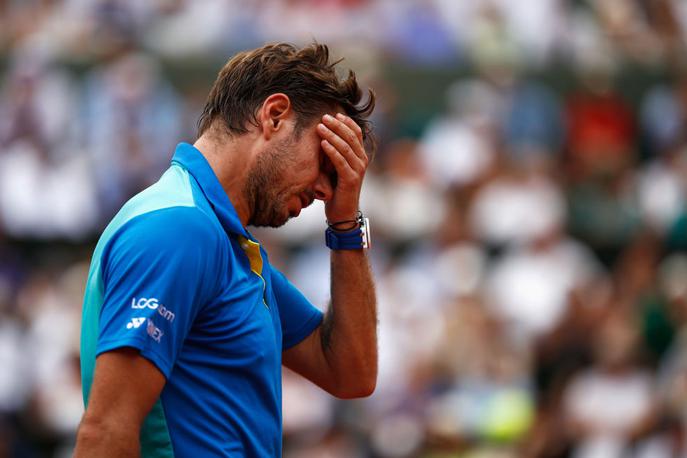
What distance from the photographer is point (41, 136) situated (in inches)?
451

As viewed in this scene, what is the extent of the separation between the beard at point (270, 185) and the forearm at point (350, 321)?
42cm

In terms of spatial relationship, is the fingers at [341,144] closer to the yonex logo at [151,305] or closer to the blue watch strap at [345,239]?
the blue watch strap at [345,239]

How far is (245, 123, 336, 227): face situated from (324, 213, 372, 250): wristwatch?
0.32 m

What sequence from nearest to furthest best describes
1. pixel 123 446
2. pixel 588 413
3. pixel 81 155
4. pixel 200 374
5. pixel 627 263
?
1. pixel 123 446
2. pixel 200 374
3. pixel 588 413
4. pixel 627 263
5. pixel 81 155

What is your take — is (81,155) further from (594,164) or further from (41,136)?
(594,164)

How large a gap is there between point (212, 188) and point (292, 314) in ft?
2.04

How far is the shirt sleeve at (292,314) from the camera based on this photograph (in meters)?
3.39

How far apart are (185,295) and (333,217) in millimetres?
787

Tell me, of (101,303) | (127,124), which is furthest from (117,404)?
(127,124)

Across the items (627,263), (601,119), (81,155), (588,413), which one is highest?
(601,119)

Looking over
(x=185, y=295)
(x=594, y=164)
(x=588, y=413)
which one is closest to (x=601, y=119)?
(x=594, y=164)

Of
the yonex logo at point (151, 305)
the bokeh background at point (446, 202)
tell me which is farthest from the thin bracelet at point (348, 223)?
the bokeh background at point (446, 202)

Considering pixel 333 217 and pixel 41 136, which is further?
pixel 41 136

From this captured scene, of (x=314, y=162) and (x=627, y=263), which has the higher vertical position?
(x=627, y=263)
